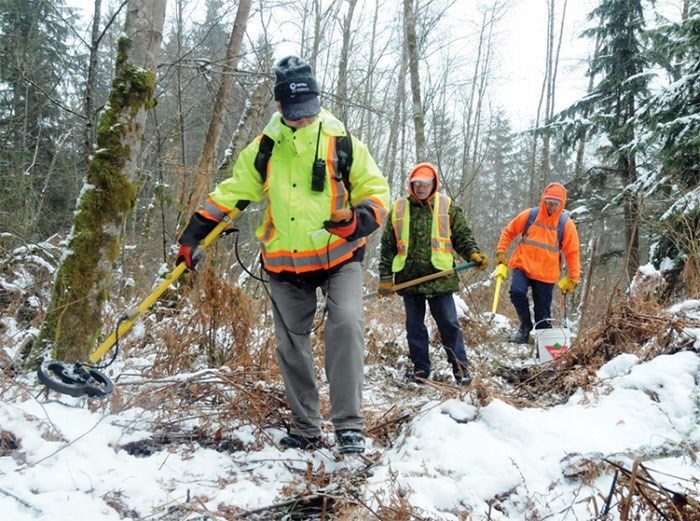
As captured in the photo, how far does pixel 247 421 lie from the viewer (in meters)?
2.83

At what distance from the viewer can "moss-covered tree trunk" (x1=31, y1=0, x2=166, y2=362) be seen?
3213mm

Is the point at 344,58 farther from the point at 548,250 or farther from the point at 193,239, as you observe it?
the point at 193,239

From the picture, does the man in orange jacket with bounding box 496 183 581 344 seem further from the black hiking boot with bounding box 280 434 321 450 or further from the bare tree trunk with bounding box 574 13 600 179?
the bare tree trunk with bounding box 574 13 600 179

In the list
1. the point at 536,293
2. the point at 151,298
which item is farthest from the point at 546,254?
the point at 151,298

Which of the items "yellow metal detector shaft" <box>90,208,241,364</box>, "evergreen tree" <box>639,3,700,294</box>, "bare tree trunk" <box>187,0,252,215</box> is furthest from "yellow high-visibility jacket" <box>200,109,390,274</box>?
"evergreen tree" <box>639,3,700,294</box>

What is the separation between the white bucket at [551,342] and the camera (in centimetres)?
454

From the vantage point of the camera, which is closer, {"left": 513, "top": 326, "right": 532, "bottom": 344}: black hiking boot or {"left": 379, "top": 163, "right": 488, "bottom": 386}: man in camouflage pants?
{"left": 379, "top": 163, "right": 488, "bottom": 386}: man in camouflage pants

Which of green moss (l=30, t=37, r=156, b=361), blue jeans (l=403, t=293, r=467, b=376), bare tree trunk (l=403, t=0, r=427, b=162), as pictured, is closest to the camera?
green moss (l=30, t=37, r=156, b=361)

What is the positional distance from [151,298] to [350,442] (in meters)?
1.37

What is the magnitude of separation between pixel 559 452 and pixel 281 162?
1970 millimetres

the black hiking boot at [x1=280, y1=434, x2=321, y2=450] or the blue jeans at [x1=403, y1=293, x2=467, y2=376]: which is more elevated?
the blue jeans at [x1=403, y1=293, x2=467, y2=376]

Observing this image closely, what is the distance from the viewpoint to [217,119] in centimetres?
620

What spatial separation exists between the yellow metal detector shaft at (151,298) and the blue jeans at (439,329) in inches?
80.1

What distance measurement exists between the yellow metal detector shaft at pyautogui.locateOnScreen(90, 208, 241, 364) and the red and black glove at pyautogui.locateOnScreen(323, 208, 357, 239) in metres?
0.69
